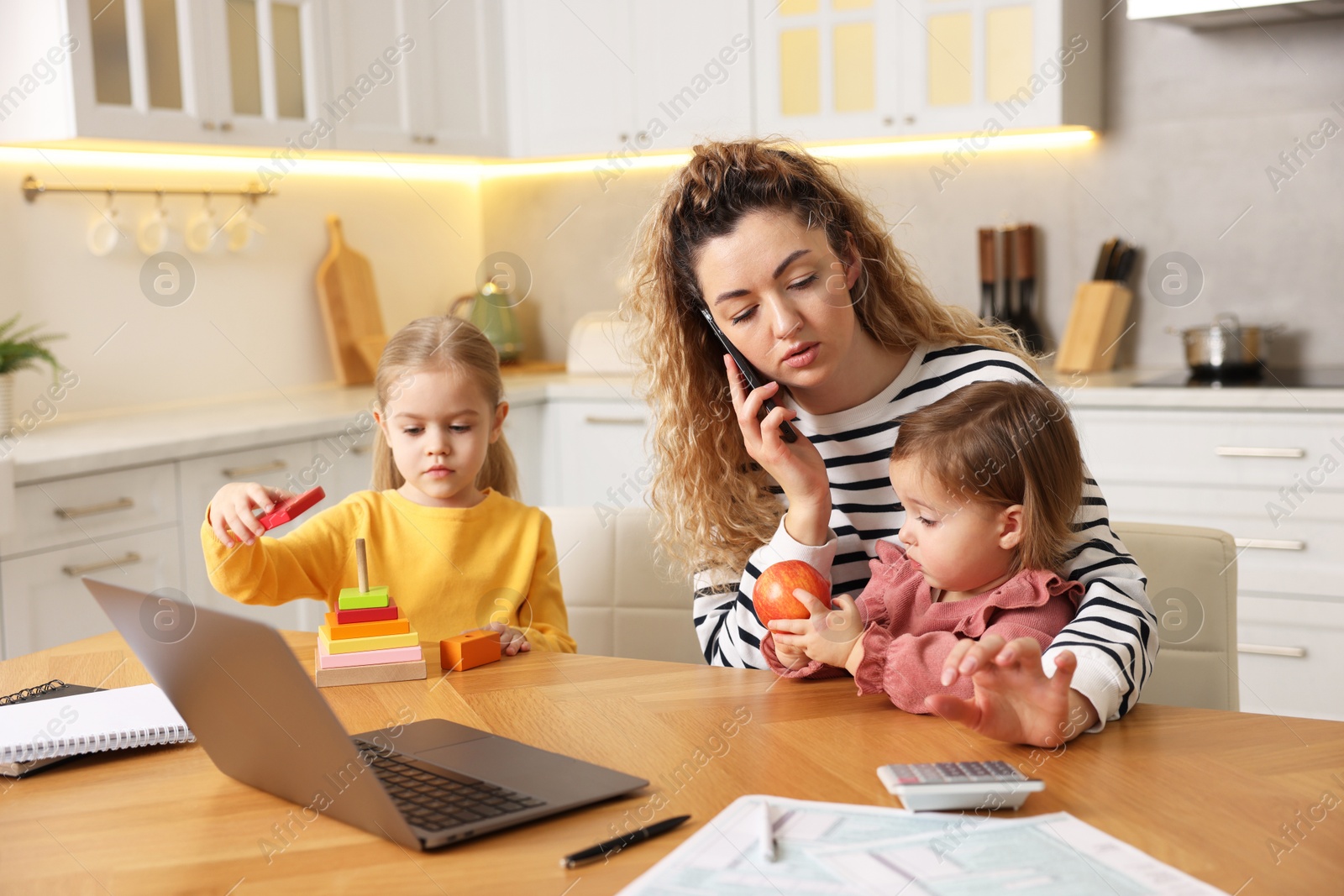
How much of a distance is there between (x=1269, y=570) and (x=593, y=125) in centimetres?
223

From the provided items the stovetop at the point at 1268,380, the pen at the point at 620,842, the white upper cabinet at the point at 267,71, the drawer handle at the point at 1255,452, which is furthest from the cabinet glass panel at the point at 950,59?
the pen at the point at 620,842

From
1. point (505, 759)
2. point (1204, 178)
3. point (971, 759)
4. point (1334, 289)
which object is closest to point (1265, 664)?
point (1334, 289)

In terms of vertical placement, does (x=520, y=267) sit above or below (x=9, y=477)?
above

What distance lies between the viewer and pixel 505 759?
98 cm

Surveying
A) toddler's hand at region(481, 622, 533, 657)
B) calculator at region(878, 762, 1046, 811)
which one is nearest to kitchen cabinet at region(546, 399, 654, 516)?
toddler's hand at region(481, 622, 533, 657)

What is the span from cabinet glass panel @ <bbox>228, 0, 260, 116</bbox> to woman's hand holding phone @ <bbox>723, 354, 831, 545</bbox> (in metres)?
2.20

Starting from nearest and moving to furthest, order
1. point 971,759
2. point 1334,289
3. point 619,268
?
point 971,759, point 1334,289, point 619,268

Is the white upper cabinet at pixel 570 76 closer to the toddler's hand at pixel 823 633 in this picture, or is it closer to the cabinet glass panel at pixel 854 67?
the cabinet glass panel at pixel 854 67

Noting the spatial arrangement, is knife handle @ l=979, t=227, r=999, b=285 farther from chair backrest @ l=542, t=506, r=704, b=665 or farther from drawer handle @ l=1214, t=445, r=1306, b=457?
chair backrest @ l=542, t=506, r=704, b=665

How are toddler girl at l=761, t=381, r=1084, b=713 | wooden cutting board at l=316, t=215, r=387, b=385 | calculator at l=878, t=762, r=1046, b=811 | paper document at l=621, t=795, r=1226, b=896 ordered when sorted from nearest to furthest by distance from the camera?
paper document at l=621, t=795, r=1226, b=896 → calculator at l=878, t=762, r=1046, b=811 → toddler girl at l=761, t=381, r=1084, b=713 → wooden cutting board at l=316, t=215, r=387, b=385

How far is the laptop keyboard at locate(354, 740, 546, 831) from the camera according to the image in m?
0.86

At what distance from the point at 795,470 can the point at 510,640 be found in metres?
0.37

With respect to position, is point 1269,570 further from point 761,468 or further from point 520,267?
point 520,267

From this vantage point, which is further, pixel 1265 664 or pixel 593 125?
pixel 593 125
